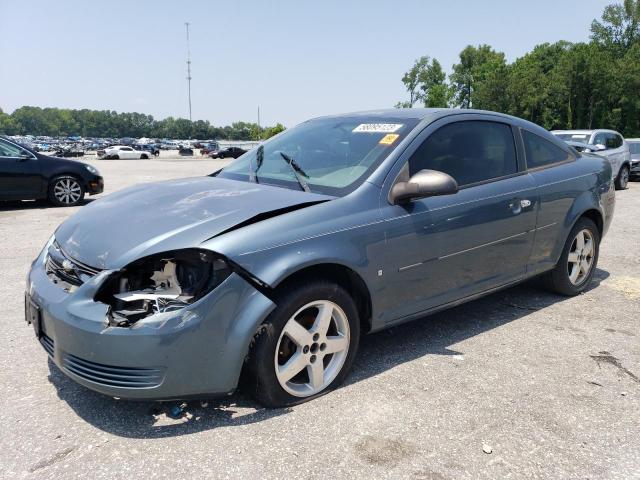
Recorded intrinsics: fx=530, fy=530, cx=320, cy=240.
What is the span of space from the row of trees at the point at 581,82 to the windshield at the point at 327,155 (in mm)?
55906

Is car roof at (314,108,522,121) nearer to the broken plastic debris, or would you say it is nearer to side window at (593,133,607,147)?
the broken plastic debris

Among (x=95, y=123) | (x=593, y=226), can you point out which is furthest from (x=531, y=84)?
(x=95, y=123)

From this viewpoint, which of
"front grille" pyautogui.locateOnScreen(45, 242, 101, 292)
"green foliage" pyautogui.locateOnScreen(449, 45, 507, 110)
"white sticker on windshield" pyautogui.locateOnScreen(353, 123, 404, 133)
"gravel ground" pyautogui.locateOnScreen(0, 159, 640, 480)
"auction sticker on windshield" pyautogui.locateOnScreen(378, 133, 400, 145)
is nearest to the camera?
"gravel ground" pyautogui.locateOnScreen(0, 159, 640, 480)

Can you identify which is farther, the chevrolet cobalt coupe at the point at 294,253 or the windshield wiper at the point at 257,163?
the windshield wiper at the point at 257,163

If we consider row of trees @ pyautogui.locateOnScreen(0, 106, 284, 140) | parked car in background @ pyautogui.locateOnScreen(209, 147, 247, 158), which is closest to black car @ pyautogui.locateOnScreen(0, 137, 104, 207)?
parked car in background @ pyautogui.locateOnScreen(209, 147, 247, 158)

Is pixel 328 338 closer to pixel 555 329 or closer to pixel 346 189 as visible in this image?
pixel 346 189

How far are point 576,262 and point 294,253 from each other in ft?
10.6

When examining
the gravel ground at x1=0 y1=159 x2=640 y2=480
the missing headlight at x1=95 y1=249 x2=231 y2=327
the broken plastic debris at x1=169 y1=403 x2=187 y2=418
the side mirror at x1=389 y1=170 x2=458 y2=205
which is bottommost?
the gravel ground at x1=0 y1=159 x2=640 y2=480

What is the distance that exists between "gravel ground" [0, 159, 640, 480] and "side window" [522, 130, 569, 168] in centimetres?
135

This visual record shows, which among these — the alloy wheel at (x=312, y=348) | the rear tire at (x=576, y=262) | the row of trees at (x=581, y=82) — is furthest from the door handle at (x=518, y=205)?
the row of trees at (x=581, y=82)

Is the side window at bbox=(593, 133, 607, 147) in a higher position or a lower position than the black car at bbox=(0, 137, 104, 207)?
higher

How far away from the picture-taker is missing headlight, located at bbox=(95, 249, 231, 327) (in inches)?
99.0

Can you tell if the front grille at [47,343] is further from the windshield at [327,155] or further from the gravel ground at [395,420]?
the windshield at [327,155]

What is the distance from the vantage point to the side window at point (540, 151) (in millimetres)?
4278
